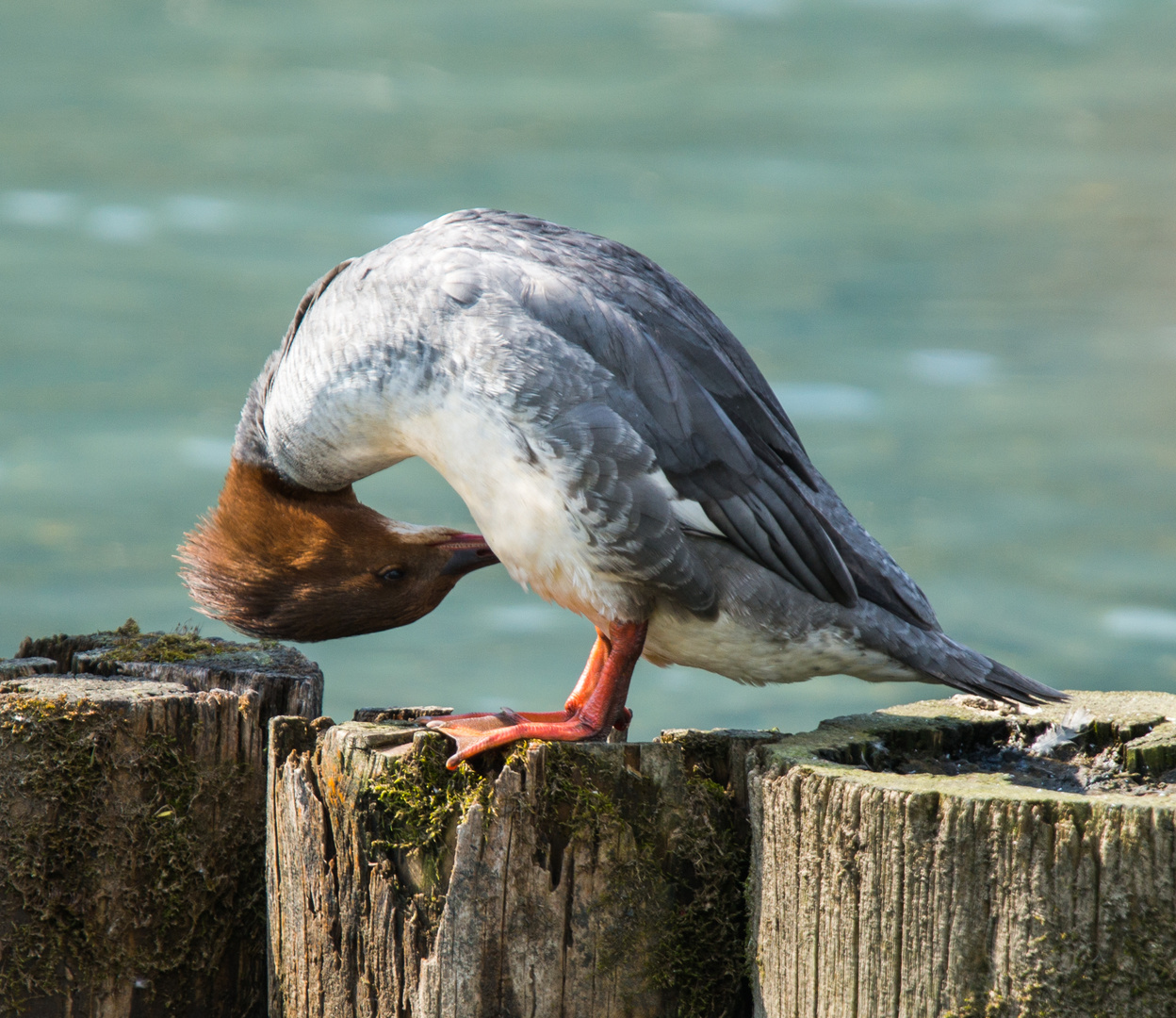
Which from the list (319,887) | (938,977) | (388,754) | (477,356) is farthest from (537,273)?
(938,977)

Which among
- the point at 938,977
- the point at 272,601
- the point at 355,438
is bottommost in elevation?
the point at 938,977

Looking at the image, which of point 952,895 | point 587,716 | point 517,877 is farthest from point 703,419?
point 952,895

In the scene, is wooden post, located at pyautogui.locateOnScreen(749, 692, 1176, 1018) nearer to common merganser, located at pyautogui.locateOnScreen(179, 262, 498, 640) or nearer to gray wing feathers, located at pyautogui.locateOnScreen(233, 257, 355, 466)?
common merganser, located at pyautogui.locateOnScreen(179, 262, 498, 640)

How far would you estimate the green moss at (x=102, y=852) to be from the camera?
2.62 metres

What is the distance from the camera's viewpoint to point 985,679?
9.49 ft

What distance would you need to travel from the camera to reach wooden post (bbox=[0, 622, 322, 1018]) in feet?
8.61

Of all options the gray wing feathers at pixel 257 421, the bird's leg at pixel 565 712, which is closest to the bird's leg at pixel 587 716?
the bird's leg at pixel 565 712

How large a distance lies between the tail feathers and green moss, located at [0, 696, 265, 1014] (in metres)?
1.71

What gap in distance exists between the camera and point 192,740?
2.75m

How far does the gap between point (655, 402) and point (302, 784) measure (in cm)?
120

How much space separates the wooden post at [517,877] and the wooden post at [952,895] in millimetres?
138

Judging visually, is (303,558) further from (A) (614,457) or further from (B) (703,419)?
(B) (703,419)

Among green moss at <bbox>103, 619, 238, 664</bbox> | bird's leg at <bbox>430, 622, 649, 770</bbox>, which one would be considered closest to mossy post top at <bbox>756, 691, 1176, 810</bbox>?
bird's leg at <bbox>430, 622, 649, 770</bbox>

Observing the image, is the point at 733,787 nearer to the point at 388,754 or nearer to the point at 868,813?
the point at 868,813
